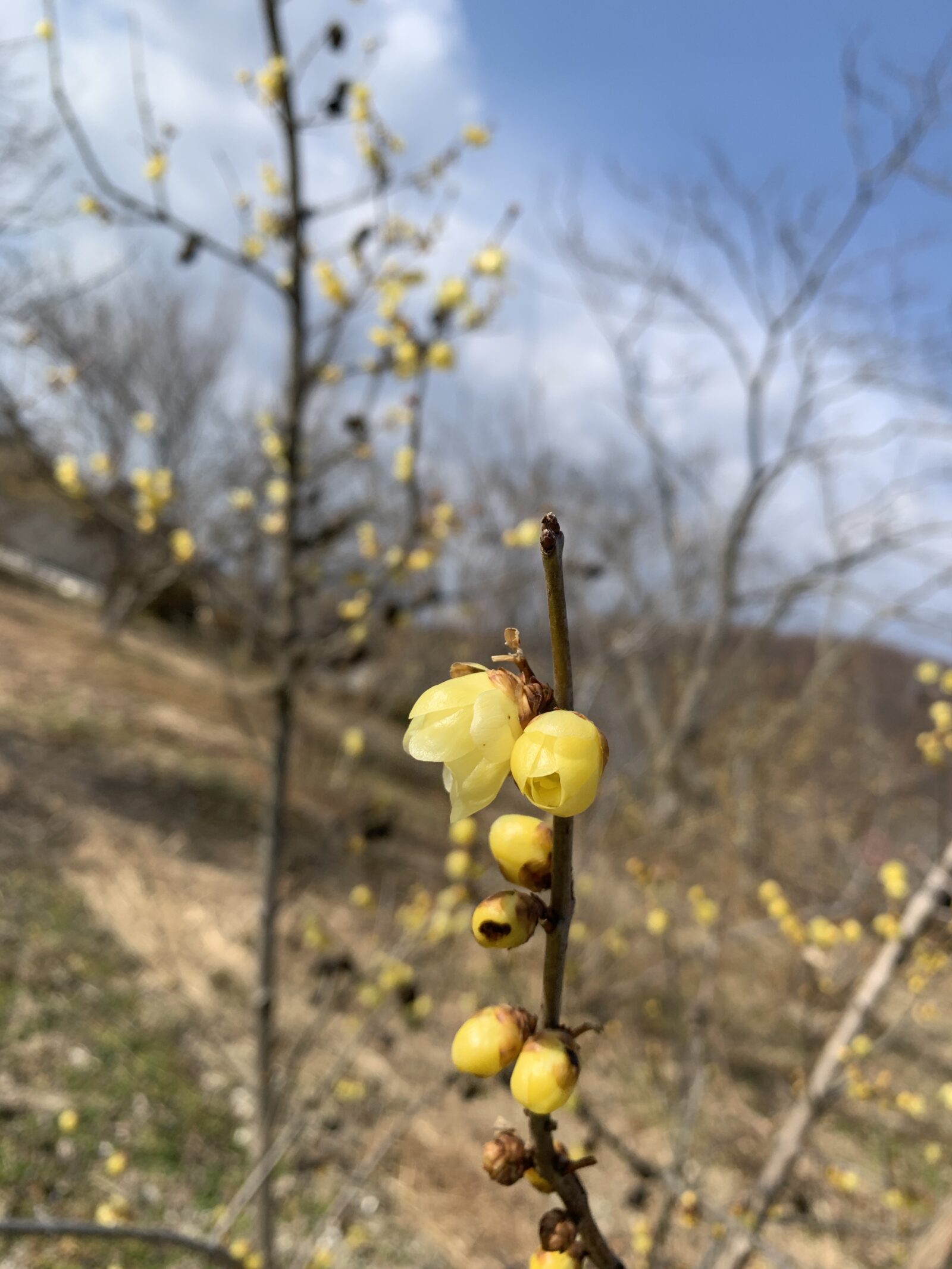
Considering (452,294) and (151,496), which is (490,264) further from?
(151,496)

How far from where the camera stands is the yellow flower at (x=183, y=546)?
88.4 inches

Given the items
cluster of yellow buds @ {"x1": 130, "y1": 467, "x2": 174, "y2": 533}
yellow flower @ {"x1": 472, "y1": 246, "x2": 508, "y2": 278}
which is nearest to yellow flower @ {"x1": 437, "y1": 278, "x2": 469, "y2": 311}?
yellow flower @ {"x1": 472, "y1": 246, "x2": 508, "y2": 278}

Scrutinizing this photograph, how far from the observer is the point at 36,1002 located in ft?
12.4

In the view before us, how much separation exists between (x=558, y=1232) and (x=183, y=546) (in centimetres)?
229

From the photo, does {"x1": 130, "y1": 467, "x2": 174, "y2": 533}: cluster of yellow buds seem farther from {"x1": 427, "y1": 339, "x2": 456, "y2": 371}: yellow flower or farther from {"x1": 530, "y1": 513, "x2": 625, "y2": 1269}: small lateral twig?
{"x1": 530, "y1": 513, "x2": 625, "y2": 1269}: small lateral twig

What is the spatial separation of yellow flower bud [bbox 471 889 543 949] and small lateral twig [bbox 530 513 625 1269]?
16mm

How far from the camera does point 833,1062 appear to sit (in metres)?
1.47

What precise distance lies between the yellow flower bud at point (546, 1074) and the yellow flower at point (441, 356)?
2.16 meters

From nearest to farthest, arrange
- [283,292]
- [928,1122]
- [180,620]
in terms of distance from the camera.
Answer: [283,292] → [928,1122] → [180,620]

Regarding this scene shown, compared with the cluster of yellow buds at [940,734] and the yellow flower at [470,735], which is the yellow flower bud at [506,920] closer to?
the yellow flower at [470,735]

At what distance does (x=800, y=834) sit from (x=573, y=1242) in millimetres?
8792

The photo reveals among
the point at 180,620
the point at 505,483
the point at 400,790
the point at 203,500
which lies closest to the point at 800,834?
the point at 400,790

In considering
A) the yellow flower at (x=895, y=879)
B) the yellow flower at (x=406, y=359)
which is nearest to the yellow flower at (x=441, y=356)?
the yellow flower at (x=406, y=359)

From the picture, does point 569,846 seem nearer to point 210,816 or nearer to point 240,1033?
point 240,1033
